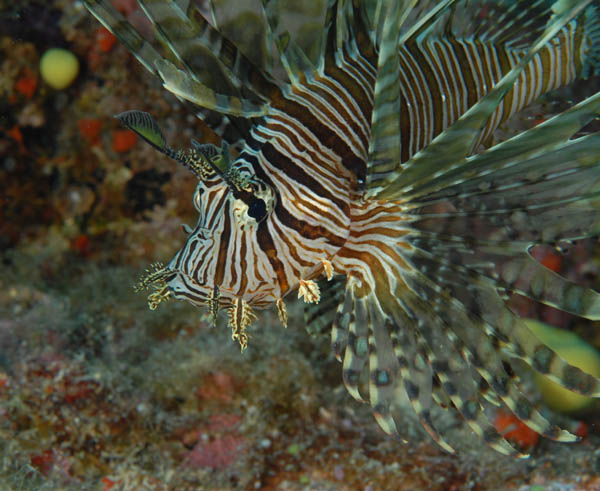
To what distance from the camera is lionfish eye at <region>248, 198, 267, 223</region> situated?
7.07ft

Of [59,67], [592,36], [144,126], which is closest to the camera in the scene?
[144,126]

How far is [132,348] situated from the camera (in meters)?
4.19

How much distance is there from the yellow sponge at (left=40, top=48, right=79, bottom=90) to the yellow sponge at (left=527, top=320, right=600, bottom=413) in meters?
5.16

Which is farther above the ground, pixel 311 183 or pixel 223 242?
pixel 311 183

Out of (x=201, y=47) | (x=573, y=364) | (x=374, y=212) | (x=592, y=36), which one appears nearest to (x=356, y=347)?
Result: (x=374, y=212)

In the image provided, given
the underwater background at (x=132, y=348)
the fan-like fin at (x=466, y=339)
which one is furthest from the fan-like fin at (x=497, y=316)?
the underwater background at (x=132, y=348)

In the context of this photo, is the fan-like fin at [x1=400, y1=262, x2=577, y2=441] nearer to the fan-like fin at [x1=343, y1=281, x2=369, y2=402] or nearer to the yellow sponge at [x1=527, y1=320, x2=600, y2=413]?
the fan-like fin at [x1=343, y1=281, x2=369, y2=402]

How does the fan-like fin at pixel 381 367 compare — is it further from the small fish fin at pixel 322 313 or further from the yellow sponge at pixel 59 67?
the yellow sponge at pixel 59 67

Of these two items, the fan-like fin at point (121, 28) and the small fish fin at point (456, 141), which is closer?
the small fish fin at point (456, 141)

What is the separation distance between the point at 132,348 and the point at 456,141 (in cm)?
326

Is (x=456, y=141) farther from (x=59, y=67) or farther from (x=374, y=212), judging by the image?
(x=59, y=67)

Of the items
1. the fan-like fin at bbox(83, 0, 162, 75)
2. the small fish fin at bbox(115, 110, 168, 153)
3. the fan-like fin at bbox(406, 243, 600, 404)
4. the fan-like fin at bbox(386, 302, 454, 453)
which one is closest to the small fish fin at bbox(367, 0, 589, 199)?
the fan-like fin at bbox(406, 243, 600, 404)

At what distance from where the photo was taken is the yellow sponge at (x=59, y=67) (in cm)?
533

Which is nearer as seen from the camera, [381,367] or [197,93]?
[197,93]
